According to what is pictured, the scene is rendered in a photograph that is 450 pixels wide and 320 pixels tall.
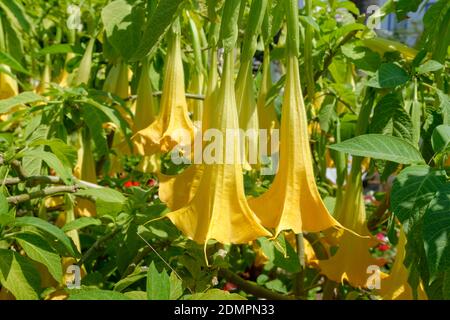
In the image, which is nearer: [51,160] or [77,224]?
[51,160]

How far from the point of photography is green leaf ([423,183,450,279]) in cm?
67

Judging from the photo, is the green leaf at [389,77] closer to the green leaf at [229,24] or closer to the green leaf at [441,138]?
the green leaf at [441,138]

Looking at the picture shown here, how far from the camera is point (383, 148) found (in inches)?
32.0

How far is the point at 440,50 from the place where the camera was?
3.22 ft

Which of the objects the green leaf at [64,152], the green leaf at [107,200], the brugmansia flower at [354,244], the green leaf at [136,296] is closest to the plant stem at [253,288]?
the brugmansia flower at [354,244]

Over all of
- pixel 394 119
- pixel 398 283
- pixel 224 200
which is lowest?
pixel 398 283

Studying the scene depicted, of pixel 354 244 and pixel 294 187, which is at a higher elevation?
pixel 294 187

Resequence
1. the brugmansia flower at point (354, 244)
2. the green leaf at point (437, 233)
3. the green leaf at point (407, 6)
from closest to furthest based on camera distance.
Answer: the green leaf at point (437, 233)
the green leaf at point (407, 6)
the brugmansia flower at point (354, 244)

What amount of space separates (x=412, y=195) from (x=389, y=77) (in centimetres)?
27

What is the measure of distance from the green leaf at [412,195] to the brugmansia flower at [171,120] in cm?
42

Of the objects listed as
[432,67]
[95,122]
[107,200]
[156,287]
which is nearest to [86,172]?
[95,122]

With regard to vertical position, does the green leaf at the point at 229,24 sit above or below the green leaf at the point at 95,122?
above

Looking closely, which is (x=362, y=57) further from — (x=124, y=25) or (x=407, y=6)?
(x=124, y=25)

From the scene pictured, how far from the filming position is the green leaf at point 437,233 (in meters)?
0.67
